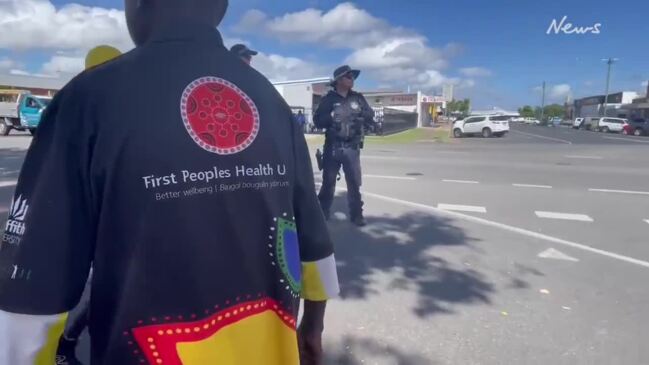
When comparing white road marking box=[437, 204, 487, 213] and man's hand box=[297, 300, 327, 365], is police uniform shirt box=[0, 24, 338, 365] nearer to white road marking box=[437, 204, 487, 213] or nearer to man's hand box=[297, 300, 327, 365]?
man's hand box=[297, 300, 327, 365]

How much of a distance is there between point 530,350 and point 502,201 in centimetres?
538

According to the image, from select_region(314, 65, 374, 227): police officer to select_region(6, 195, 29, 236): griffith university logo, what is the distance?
5.12m

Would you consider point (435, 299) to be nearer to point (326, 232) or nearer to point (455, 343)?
point (455, 343)

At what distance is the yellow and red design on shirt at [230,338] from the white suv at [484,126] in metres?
35.4

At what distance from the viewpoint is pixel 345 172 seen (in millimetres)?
6121

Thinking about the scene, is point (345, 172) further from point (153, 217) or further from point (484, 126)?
point (484, 126)

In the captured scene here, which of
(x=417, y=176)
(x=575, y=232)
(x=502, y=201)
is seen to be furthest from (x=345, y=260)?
(x=417, y=176)

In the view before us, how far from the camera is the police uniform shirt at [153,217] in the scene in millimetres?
934

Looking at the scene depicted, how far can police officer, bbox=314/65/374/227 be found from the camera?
600cm

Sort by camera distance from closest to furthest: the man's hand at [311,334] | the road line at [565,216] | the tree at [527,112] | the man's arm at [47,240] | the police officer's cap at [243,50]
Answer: the man's arm at [47,240], the man's hand at [311,334], the police officer's cap at [243,50], the road line at [565,216], the tree at [527,112]

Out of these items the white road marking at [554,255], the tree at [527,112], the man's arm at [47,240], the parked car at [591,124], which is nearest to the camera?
the man's arm at [47,240]

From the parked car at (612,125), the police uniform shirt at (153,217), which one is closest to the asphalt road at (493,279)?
the police uniform shirt at (153,217)

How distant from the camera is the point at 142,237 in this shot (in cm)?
96

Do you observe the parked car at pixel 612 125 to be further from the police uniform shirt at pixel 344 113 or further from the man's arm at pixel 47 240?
the man's arm at pixel 47 240
